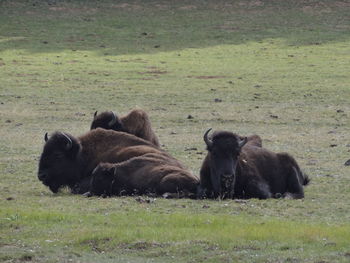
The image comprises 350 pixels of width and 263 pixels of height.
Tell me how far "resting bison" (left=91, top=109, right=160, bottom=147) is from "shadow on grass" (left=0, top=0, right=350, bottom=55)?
2308cm

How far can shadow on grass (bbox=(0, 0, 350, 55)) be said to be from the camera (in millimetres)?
41469

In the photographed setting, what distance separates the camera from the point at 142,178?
1310 cm

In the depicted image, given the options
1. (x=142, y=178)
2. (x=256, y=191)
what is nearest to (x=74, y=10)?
(x=142, y=178)

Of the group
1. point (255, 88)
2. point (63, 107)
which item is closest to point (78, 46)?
point (255, 88)

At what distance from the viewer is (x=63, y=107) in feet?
84.7

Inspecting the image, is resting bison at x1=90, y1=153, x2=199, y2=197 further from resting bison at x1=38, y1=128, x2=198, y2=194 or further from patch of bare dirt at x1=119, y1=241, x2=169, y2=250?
patch of bare dirt at x1=119, y1=241, x2=169, y2=250

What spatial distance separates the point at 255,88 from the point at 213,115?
5.94m

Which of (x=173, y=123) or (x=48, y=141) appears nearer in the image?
(x=48, y=141)

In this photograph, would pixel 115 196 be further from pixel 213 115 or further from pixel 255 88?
pixel 255 88

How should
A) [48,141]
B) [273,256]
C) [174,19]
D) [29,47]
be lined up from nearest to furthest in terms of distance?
[273,256], [48,141], [29,47], [174,19]

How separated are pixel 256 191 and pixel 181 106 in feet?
44.0

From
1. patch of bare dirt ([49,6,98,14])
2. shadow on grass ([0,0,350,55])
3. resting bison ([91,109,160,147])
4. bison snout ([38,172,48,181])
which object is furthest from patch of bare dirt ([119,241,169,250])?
patch of bare dirt ([49,6,98,14])

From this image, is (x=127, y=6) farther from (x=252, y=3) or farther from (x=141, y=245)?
(x=141, y=245)

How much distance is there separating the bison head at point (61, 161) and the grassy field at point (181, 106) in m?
0.26
